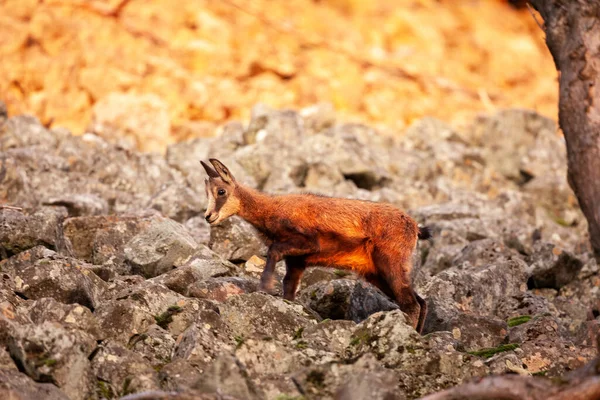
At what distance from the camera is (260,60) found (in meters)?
30.0

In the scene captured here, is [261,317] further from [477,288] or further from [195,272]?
[477,288]

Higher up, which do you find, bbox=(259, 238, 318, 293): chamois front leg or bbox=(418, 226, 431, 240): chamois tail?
bbox=(418, 226, 431, 240): chamois tail

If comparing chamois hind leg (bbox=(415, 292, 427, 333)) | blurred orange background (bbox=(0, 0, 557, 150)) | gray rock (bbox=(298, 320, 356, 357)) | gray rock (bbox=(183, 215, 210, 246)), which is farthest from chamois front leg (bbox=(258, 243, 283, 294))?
blurred orange background (bbox=(0, 0, 557, 150))

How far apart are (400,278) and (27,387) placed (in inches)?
195

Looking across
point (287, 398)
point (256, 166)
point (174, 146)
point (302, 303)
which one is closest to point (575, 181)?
point (302, 303)

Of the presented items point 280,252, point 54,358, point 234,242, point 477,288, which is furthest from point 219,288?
point 477,288

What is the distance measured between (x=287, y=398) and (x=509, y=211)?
1264 centimetres

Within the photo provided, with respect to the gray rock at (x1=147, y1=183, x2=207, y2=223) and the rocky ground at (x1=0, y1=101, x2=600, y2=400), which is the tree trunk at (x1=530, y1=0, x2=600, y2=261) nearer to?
the rocky ground at (x1=0, y1=101, x2=600, y2=400)

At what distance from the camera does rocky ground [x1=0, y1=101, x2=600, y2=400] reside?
8742mm

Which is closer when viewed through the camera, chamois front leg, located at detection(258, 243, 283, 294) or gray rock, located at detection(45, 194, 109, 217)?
chamois front leg, located at detection(258, 243, 283, 294)

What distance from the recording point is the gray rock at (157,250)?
41.8 feet

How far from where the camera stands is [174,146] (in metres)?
23.2

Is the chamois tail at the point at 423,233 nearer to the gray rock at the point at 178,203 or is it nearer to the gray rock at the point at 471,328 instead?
the gray rock at the point at 471,328

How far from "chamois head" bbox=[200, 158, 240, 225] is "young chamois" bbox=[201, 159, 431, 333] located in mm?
344
